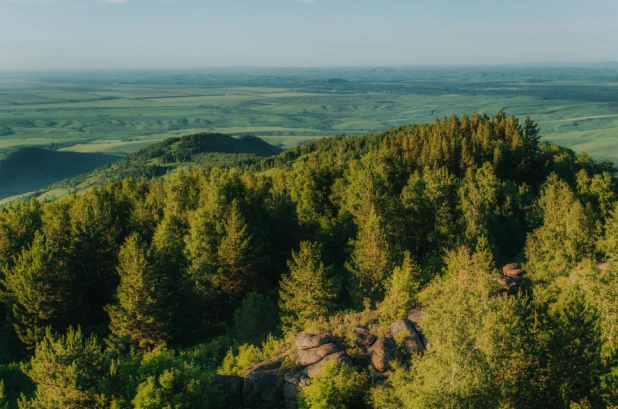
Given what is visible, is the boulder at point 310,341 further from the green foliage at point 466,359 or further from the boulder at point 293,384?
the green foliage at point 466,359

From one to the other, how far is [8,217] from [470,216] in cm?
5249

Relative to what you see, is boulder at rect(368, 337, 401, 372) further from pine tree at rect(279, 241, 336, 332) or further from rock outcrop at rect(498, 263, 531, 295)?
pine tree at rect(279, 241, 336, 332)

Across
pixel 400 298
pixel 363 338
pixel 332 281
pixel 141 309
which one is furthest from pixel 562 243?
pixel 141 309

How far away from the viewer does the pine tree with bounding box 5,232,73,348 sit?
41.4 metres

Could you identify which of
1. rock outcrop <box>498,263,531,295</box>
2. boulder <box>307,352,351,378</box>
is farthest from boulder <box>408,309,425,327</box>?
boulder <box>307,352,351,378</box>

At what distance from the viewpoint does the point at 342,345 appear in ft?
90.5

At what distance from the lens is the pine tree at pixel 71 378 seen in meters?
23.6

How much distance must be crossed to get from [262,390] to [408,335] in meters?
8.88

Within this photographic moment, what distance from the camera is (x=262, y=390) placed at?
25.9 metres

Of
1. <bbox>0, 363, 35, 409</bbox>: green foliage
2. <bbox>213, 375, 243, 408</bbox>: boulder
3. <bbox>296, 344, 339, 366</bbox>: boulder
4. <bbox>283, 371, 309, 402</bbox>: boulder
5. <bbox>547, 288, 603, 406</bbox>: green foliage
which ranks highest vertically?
<bbox>547, 288, 603, 406</bbox>: green foliage

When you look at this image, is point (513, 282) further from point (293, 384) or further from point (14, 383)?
point (14, 383)

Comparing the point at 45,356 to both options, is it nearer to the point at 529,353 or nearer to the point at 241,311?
the point at 241,311

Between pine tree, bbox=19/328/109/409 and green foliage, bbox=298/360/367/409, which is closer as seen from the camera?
green foliage, bbox=298/360/367/409

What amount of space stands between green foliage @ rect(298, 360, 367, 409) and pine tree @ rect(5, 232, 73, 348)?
29347 mm
